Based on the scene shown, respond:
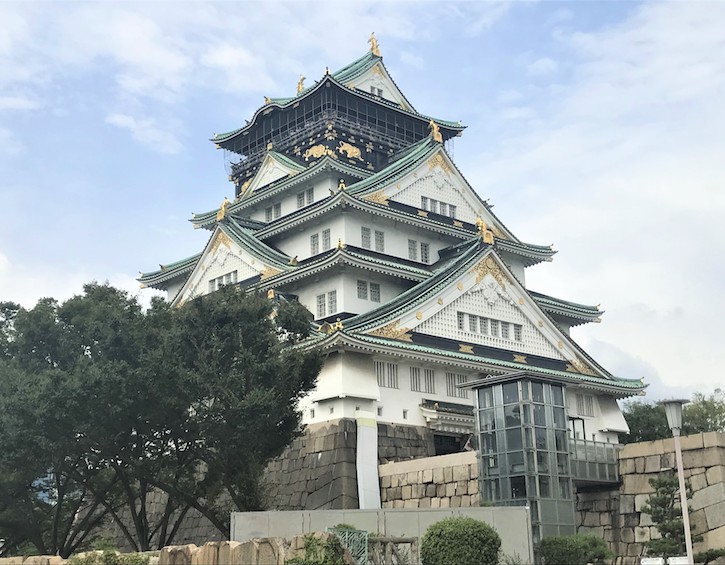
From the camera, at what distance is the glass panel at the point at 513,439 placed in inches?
1088

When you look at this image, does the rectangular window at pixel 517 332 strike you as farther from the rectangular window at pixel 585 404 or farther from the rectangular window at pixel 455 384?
the rectangular window at pixel 455 384

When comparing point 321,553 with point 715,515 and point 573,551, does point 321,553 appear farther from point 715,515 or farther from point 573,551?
point 715,515

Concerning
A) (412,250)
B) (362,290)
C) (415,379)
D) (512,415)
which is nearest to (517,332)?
(415,379)

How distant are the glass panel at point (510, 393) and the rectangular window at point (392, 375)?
9625 millimetres

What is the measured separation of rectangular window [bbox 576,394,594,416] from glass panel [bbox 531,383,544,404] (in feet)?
49.0

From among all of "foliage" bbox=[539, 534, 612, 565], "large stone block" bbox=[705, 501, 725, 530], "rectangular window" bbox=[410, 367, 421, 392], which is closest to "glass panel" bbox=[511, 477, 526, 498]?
"foliage" bbox=[539, 534, 612, 565]

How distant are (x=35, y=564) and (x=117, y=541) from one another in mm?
19558

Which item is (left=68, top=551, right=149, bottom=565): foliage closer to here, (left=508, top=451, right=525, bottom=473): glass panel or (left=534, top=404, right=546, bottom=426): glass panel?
(left=508, top=451, right=525, bottom=473): glass panel

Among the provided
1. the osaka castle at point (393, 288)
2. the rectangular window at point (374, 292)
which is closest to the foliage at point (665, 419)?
the osaka castle at point (393, 288)

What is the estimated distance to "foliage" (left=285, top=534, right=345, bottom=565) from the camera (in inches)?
709

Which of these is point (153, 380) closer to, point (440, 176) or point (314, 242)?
point (314, 242)

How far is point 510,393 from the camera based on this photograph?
92.9ft

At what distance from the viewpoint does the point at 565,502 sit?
89.1ft

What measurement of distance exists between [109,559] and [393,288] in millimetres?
23202
